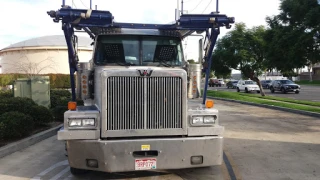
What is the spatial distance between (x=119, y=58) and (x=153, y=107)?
1.70 meters

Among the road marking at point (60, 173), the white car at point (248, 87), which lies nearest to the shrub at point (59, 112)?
the road marking at point (60, 173)

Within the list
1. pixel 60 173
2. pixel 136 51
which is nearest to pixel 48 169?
pixel 60 173

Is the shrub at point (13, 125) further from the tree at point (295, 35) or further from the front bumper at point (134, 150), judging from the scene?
the tree at point (295, 35)

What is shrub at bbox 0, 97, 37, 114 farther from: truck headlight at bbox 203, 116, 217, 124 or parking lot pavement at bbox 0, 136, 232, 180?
truck headlight at bbox 203, 116, 217, 124

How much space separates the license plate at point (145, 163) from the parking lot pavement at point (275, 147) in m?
1.89

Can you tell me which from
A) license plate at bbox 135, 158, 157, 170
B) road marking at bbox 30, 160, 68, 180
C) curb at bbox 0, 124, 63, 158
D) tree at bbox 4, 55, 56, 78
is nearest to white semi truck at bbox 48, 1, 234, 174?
license plate at bbox 135, 158, 157, 170

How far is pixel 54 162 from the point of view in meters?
7.41

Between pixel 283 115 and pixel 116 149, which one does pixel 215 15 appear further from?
pixel 283 115

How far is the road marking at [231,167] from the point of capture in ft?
20.7

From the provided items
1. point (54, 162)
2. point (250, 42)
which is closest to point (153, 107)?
point (54, 162)

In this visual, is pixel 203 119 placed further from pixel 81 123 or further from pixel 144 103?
pixel 81 123

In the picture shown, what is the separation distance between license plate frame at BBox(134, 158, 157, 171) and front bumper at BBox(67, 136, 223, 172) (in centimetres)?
5

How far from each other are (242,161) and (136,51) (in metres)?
3.29

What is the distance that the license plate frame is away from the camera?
536cm
